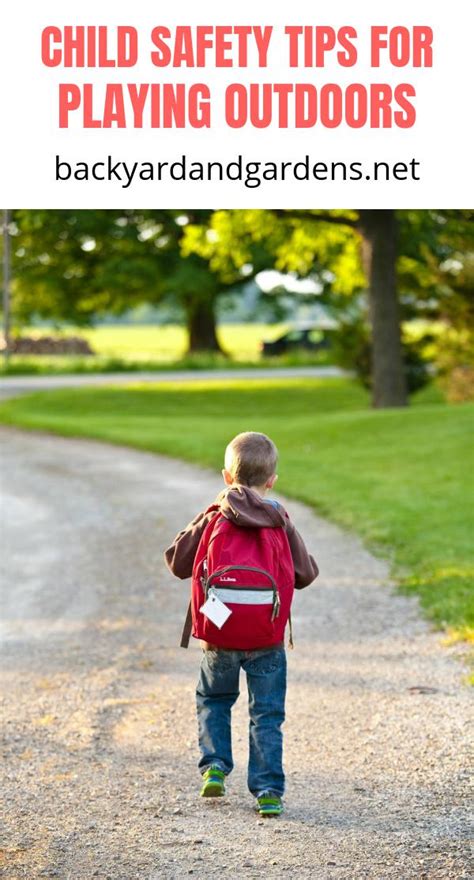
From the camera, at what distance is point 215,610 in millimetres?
5137

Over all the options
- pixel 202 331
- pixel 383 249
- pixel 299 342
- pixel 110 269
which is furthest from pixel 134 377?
pixel 299 342

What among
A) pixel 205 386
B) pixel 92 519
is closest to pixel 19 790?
pixel 92 519

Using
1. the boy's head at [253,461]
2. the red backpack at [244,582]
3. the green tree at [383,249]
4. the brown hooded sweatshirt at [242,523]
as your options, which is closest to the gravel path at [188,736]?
the red backpack at [244,582]

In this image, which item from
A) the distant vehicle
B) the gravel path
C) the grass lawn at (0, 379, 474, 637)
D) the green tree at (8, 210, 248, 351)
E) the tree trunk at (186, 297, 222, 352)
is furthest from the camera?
the distant vehicle

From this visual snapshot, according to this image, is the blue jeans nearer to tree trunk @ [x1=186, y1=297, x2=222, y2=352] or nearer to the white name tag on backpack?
the white name tag on backpack

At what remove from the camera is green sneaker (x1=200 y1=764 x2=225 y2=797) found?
17.4 ft

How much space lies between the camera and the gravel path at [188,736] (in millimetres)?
4727

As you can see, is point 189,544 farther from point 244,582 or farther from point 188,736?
point 188,736

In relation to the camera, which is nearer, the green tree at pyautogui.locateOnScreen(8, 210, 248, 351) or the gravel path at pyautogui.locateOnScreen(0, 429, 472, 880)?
the gravel path at pyautogui.locateOnScreen(0, 429, 472, 880)

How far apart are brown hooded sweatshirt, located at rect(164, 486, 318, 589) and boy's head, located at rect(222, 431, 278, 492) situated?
0.15 ft

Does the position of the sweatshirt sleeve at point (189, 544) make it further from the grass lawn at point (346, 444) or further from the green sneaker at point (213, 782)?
the grass lawn at point (346, 444)

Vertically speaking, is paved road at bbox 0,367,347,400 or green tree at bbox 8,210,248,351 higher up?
green tree at bbox 8,210,248,351

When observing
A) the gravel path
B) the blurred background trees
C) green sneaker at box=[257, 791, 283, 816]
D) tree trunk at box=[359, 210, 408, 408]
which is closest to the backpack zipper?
green sneaker at box=[257, 791, 283, 816]

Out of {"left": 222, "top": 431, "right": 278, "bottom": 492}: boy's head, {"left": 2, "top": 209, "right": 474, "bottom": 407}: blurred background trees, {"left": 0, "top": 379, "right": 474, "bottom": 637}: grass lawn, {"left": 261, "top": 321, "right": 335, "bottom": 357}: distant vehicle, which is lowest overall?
{"left": 0, "top": 379, "right": 474, "bottom": 637}: grass lawn
